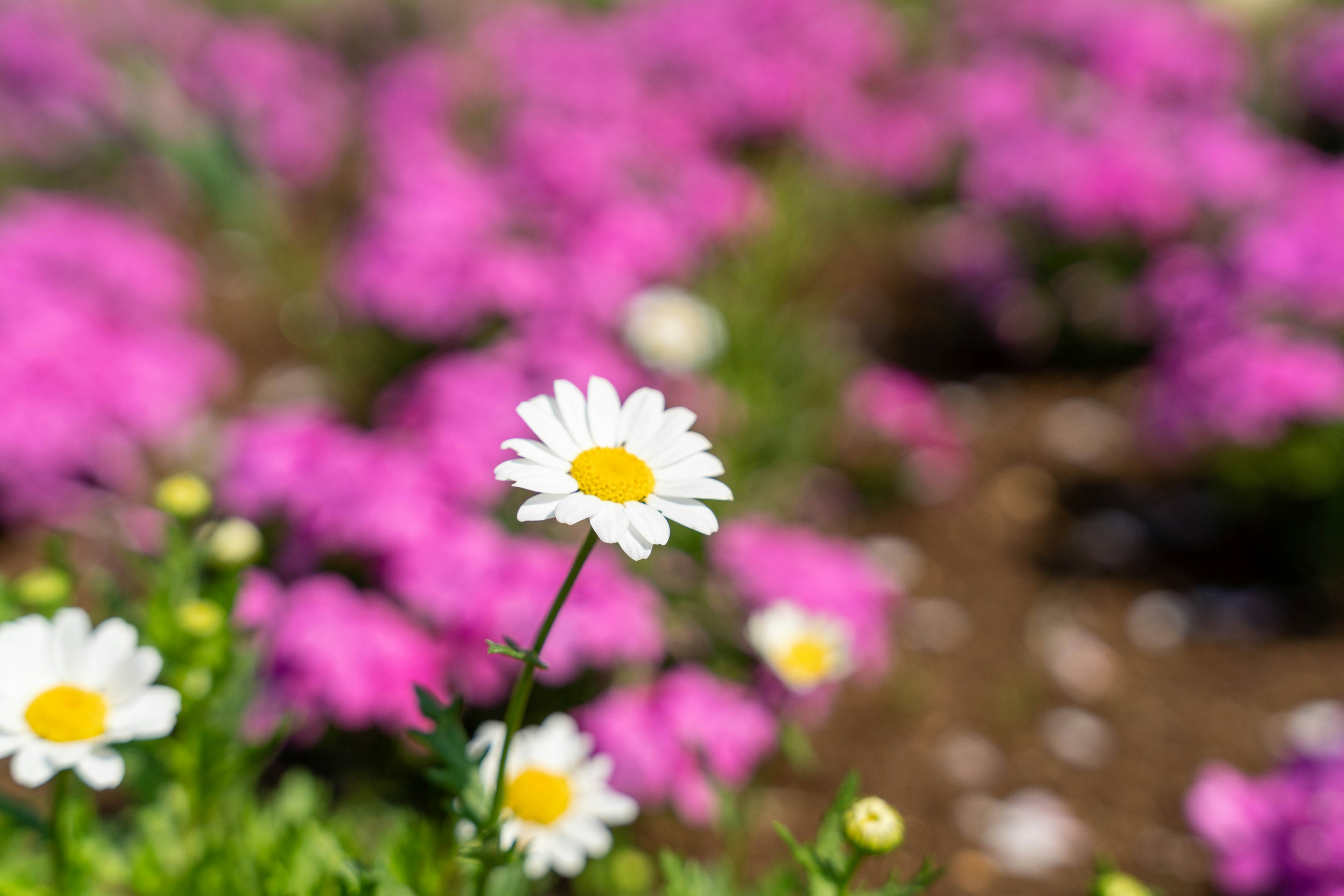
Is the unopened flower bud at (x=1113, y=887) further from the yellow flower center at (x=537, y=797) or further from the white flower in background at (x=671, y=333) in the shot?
the white flower in background at (x=671, y=333)

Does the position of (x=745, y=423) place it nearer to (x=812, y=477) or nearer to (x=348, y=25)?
(x=812, y=477)

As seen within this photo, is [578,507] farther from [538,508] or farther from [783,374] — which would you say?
[783,374]

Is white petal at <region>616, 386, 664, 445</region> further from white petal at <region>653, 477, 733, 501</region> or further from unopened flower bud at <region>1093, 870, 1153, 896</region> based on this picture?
unopened flower bud at <region>1093, 870, 1153, 896</region>

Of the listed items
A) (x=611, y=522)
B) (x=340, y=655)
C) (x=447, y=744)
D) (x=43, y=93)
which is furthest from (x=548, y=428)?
(x=43, y=93)

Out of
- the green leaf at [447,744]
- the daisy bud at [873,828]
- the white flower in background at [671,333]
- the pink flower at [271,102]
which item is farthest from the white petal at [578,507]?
the pink flower at [271,102]

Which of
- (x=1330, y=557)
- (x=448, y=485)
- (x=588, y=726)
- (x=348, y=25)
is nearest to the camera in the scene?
(x=588, y=726)

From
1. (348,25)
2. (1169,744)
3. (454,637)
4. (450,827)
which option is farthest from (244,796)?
(348,25)
